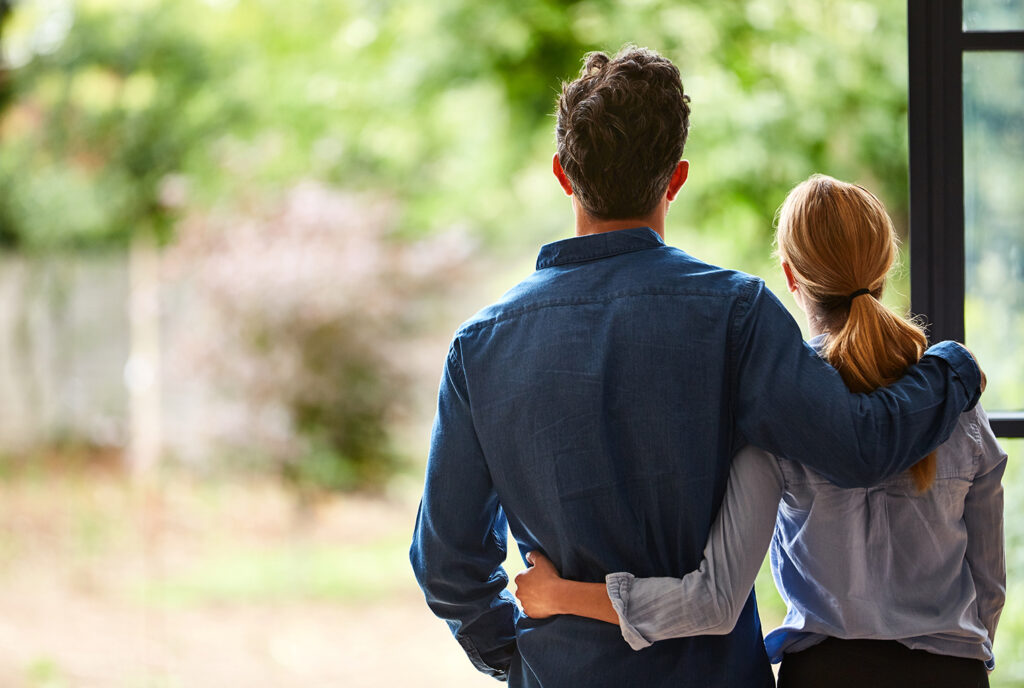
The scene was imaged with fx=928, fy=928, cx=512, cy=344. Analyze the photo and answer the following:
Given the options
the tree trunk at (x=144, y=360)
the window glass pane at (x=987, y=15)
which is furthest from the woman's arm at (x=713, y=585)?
the tree trunk at (x=144, y=360)

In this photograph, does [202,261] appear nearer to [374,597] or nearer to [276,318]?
[276,318]

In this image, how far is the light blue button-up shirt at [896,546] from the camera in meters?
1.04

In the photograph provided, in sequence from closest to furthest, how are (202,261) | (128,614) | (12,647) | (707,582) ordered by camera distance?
(707,582), (12,647), (128,614), (202,261)

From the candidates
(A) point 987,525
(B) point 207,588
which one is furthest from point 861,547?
(B) point 207,588

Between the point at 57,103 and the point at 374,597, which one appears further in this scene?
the point at 57,103

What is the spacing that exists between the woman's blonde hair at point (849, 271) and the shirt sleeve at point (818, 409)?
0.06m

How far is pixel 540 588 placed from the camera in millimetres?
1048

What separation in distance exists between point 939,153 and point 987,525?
2.08 ft

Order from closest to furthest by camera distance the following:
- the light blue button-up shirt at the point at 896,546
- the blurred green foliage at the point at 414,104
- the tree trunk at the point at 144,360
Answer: the light blue button-up shirt at the point at 896,546 < the blurred green foliage at the point at 414,104 < the tree trunk at the point at 144,360

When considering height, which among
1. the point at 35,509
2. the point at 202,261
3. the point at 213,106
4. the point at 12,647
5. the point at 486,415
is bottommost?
the point at 12,647

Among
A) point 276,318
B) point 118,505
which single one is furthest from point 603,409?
point 118,505

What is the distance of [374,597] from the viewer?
4504mm

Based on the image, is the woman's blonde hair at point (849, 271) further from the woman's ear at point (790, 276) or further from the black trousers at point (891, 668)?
the black trousers at point (891, 668)

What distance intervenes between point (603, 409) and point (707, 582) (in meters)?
0.21
